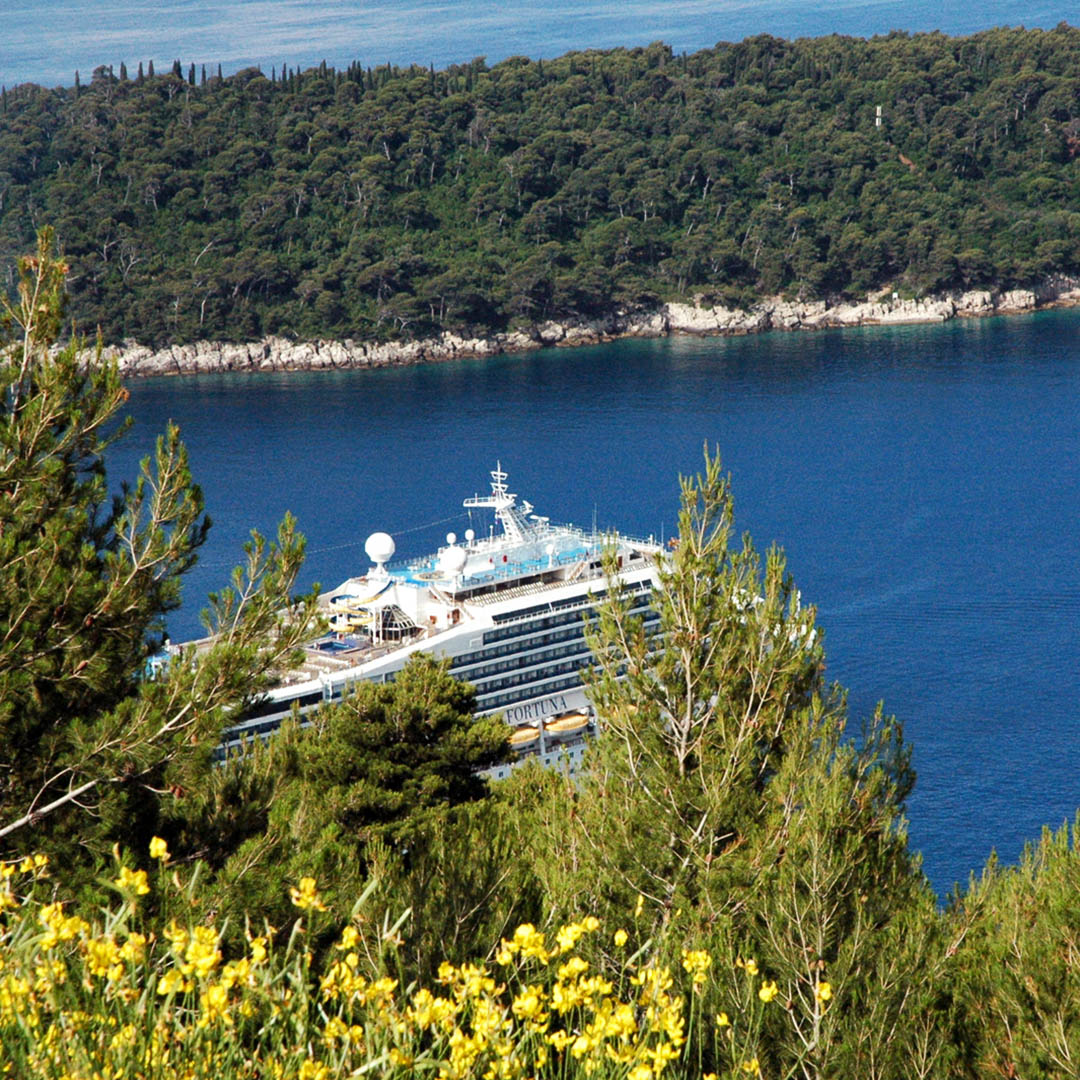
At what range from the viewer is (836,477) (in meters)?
59.4

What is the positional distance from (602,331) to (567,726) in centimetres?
7105

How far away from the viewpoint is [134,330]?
96.9 meters

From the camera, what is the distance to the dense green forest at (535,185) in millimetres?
102188

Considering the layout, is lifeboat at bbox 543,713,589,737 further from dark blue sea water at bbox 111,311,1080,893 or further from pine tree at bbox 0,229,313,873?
pine tree at bbox 0,229,313,873

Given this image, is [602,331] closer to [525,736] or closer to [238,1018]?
[525,736]

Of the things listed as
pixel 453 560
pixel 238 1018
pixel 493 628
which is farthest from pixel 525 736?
pixel 238 1018

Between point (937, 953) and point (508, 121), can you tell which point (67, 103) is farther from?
point (937, 953)

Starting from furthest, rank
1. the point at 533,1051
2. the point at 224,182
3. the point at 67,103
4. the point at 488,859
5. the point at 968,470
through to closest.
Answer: the point at 67,103
the point at 224,182
the point at 968,470
the point at 488,859
the point at 533,1051

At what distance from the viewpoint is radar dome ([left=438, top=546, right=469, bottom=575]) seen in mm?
35750

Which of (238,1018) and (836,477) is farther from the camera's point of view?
(836,477)

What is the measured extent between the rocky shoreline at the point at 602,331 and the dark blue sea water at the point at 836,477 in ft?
13.9

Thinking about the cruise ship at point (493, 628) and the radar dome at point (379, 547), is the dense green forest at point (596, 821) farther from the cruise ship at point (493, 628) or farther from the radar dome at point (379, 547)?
the radar dome at point (379, 547)

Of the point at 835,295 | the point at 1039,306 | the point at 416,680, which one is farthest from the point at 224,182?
the point at 416,680

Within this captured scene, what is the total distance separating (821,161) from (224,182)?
150 feet
